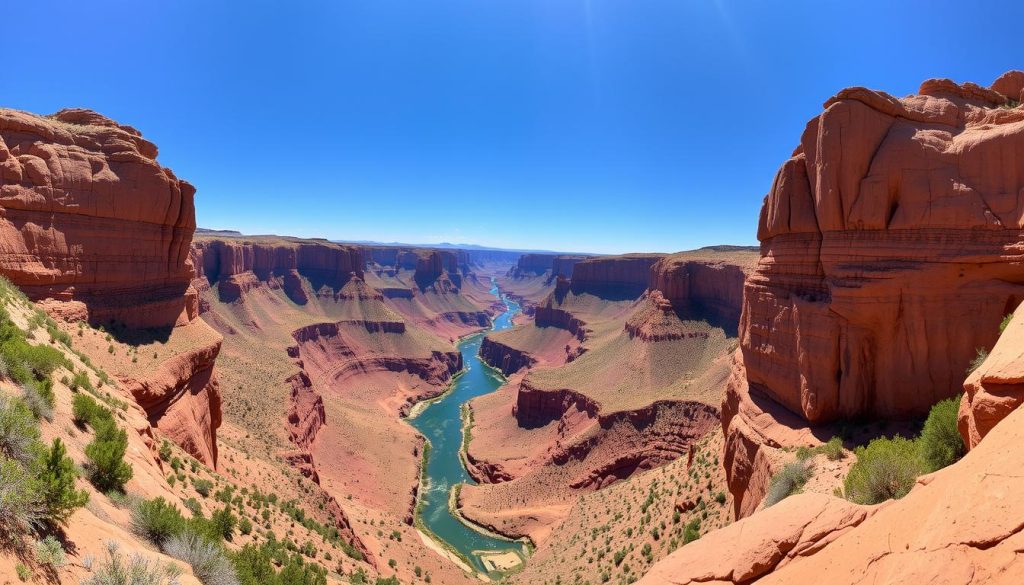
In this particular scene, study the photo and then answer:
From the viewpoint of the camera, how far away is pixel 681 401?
43969mm

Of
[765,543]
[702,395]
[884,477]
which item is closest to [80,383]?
[765,543]

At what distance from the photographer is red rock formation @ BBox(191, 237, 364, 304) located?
8100cm

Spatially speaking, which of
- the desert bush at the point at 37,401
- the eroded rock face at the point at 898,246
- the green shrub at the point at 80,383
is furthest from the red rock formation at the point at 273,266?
the eroded rock face at the point at 898,246

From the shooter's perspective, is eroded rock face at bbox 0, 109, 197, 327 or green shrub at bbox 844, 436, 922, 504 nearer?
green shrub at bbox 844, 436, 922, 504

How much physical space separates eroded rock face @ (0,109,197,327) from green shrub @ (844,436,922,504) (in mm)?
33520

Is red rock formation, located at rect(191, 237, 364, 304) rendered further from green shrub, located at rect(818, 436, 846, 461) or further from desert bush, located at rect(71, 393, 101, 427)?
green shrub, located at rect(818, 436, 846, 461)

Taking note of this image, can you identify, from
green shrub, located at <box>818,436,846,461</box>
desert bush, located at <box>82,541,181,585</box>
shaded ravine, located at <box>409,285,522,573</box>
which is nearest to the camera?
desert bush, located at <box>82,541,181,585</box>

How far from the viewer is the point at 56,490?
22.6ft

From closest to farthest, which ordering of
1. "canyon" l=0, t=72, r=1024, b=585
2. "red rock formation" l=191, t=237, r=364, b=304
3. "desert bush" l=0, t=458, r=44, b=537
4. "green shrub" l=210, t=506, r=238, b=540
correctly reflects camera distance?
"desert bush" l=0, t=458, r=44, b=537 < "canyon" l=0, t=72, r=1024, b=585 < "green shrub" l=210, t=506, r=238, b=540 < "red rock formation" l=191, t=237, r=364, b=304

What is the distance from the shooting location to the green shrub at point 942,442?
11906 mm

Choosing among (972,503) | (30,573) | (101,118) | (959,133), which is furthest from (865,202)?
(101,118)

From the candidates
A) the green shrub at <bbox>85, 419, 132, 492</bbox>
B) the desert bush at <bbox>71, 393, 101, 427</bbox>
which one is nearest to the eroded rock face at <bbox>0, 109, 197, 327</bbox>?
the desert bush at <bbox>71, 393, 101, 427</bbox>

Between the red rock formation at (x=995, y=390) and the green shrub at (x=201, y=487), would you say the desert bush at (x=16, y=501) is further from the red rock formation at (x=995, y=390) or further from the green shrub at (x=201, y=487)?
the red rock formation at (x=995, y=390)

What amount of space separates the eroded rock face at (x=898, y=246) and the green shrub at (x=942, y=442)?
4.43 m
